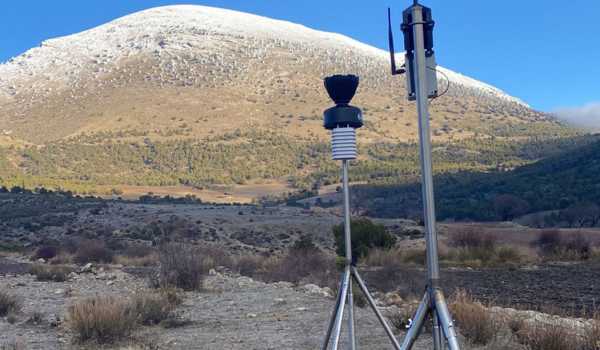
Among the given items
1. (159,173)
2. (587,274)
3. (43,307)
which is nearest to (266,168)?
(159,173)

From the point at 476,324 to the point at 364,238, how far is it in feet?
66.0

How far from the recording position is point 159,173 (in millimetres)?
69688

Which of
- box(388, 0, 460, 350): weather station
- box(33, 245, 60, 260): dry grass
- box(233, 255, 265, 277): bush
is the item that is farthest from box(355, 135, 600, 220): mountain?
box(388, 0, 460, 350): weather station

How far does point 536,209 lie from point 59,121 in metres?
56.0

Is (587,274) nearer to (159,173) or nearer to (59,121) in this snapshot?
(159,173)

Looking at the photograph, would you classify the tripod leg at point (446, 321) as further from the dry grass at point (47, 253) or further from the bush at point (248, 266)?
the dry grass at point (47, 253)

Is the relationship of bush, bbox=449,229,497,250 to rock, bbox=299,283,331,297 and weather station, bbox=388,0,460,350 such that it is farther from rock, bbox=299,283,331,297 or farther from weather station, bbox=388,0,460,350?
weather station, bbox=388,0,460,350

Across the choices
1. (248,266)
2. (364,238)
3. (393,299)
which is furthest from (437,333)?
(364,238)

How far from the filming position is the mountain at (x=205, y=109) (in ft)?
234

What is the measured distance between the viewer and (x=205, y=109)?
84.6m

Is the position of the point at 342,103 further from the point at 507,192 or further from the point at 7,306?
the point at 507,192

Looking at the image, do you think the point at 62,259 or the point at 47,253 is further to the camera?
the point at 47,253

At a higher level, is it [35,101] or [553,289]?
[35,101]

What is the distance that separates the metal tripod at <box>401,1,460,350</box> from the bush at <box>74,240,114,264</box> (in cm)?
2566
